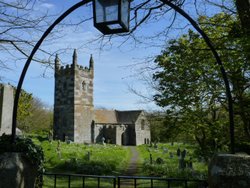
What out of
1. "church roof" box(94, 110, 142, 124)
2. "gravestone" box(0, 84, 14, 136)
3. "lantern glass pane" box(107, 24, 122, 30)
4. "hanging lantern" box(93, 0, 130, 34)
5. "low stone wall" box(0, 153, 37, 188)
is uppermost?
"church roof" box(94, 110, 142, 124)

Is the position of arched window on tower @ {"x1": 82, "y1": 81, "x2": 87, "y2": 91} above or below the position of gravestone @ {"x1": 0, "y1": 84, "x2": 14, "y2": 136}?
above

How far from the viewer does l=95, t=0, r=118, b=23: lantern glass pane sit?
434 centimetres

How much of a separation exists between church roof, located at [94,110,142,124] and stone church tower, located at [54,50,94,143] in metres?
9.89

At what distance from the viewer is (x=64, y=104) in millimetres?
49812

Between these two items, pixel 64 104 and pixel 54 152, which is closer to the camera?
pixel 54 152

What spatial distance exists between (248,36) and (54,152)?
2243 cm

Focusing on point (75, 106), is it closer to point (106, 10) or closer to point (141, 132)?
point (141, 132)

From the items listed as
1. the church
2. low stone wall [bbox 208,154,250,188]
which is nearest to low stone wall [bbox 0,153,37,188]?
low stone wall [bbox 208,154,250,188]

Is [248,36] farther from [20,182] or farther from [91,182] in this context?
[91,182]

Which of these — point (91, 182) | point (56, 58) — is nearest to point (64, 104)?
point (91, 182)

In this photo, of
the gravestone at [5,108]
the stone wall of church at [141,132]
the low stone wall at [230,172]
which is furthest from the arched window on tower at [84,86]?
the low stone wall at [230,172]

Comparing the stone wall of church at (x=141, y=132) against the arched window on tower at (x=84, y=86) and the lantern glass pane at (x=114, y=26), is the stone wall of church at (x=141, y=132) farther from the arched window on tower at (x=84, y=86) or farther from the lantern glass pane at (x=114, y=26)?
the lantern glass pane at (x=114, y=26)

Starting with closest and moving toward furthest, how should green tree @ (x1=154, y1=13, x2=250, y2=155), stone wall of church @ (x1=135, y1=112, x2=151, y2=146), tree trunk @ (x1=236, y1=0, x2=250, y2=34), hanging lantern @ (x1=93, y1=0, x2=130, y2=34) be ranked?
hanging lantern @ (x1=93, y1=0, x2=130, y2=34) < tree trunk @ (x1=236, y1=0, x2=250, y2=34) < green tree @ (x1=154, y1=13, x2=250, y2=155) < stone wall of church @ (x1=135, y1=112, x2=151, y2=146)

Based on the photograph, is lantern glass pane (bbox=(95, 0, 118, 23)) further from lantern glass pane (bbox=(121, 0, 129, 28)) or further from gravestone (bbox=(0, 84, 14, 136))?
gravestone (bbox=(0, 84, 14, 136))
